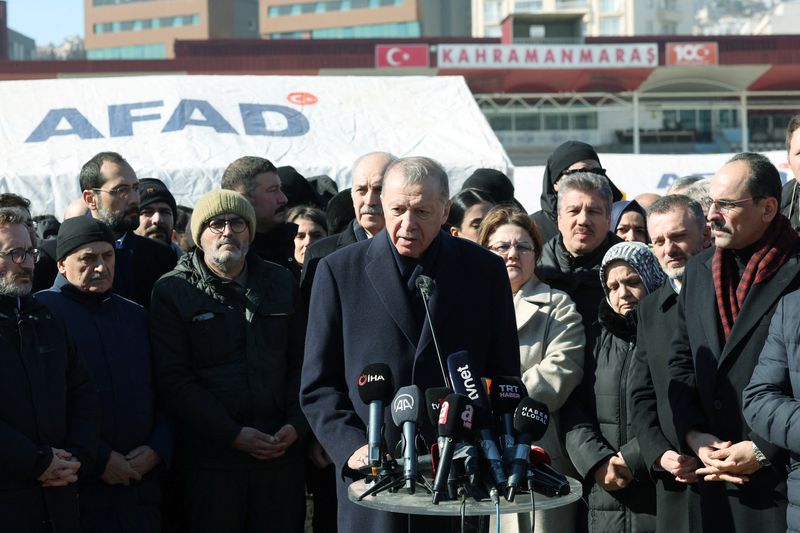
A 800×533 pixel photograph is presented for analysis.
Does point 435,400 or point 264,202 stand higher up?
point 264,202

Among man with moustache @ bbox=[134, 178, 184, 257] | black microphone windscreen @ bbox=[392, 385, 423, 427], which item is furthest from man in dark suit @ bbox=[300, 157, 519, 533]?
man with moustache @ bbox=[134, 178, 184, 257]

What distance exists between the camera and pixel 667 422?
4703 mm

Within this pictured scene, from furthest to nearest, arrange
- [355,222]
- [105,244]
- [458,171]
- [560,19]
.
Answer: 1. [560,19]
2. [458,171]
3. [355,222]
4. [105,244]

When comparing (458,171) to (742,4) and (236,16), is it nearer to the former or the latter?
(236,16)

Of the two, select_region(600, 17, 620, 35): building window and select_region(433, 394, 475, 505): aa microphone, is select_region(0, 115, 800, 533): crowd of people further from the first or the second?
select_region(600, 17, 620, 35): building window

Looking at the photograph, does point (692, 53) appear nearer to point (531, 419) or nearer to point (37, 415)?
point (37, 415)

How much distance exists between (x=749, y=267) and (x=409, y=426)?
5.63 feet

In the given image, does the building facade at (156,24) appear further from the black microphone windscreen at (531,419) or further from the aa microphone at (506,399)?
the black microphone windscreen at (531,419)

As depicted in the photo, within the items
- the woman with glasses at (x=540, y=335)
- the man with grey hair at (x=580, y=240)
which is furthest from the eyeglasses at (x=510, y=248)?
the man with grey hair at (x=580, y=240)

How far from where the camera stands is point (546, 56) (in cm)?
4497

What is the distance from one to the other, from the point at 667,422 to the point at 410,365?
1.18 m

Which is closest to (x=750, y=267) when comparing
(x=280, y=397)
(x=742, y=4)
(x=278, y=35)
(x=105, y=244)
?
(x=280, y=397)

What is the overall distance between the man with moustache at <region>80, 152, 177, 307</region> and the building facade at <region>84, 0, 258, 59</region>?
A: 93.7 meters

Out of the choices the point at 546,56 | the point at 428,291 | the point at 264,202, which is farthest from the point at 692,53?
the point at 428,291
